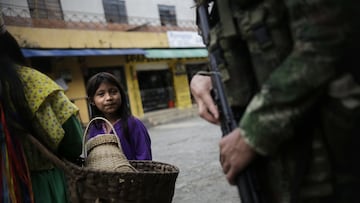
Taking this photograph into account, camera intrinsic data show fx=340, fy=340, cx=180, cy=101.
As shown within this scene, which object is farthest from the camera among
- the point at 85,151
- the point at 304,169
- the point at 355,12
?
the point at 85,151

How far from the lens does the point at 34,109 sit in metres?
1.46

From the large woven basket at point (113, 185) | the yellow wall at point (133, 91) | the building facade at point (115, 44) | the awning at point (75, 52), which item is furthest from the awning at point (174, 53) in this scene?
the large woven basket at point (113, 185)

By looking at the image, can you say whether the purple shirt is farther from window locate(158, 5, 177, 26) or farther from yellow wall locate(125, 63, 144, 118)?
window locate(158, 5, 177, 26)

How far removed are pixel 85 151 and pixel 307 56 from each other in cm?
132

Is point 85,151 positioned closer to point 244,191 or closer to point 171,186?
point 171,186

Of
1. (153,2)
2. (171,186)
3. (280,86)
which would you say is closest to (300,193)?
(280,86)

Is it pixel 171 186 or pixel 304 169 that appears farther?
pixel 171 186

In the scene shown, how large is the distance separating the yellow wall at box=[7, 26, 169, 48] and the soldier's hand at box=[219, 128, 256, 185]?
1002cm

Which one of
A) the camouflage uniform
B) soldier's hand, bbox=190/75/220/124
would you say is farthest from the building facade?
the camouflage uniform

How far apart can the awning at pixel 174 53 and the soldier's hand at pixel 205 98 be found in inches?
505

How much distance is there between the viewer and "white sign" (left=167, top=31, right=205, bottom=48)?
15.2 metres

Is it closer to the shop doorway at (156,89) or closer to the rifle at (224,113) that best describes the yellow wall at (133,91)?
the shop doorway at (156,89)

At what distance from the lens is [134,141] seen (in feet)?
7.88

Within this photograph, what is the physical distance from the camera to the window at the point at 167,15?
16.8 m
